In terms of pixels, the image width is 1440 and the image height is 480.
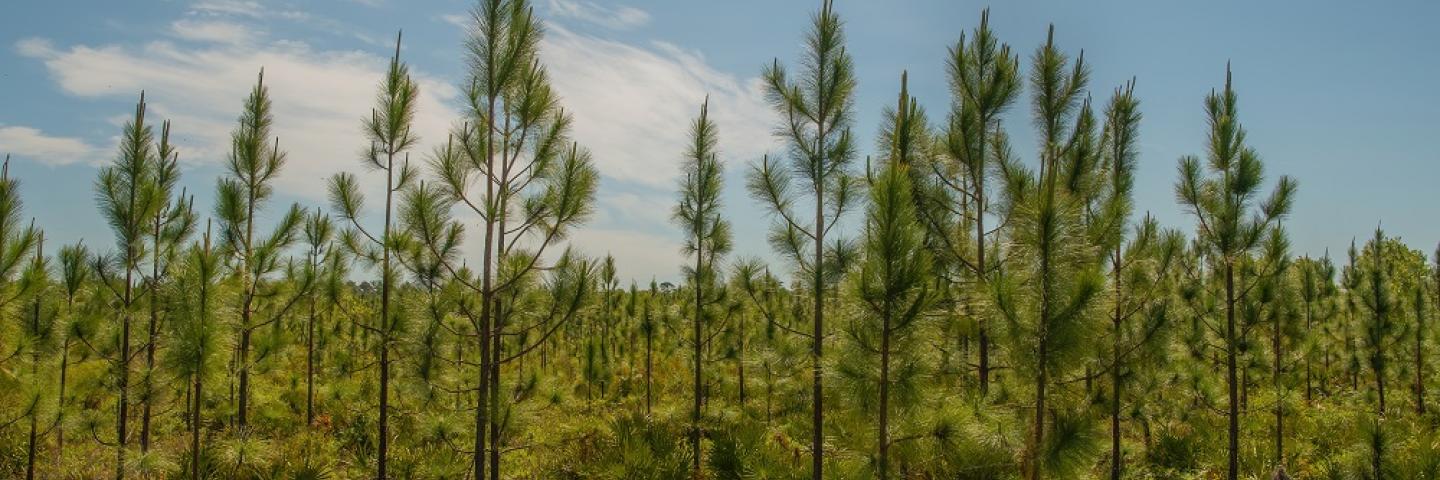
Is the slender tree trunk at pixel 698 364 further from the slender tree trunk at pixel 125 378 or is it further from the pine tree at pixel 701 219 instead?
the slender tree trunk at pixel 125 378

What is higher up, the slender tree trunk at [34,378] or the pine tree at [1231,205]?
the pine tree at [1231,205]

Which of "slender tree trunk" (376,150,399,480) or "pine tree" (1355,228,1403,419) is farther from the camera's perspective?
"pine tree" (1355,228,1403,419)

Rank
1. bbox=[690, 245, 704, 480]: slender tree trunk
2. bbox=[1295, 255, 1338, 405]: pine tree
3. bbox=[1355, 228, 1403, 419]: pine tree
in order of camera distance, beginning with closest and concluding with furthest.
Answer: bbox=[690, 245, 704, 480]: slender tree trunk, bbox=[1355, 228, 1403, 419]: pine tree, bbox=[1295, 255, 1338, 405]: pine tree

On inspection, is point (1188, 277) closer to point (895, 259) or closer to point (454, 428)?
point (895, 259)

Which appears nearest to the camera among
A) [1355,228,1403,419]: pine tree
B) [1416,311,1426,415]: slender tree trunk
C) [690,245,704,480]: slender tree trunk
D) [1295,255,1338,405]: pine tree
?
[690,245,704,480]: slender tree trunk

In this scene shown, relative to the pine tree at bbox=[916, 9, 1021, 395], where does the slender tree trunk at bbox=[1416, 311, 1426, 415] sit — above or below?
below

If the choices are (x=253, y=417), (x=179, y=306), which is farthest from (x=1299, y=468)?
(x=253, y=417)

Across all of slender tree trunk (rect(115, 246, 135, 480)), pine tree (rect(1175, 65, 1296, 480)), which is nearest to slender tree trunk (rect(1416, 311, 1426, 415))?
pine tree (rect(1175, 65, 1296, 480))

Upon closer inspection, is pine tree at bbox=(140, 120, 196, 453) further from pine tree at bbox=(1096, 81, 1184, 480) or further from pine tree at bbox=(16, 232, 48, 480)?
pine tree at bbox=(1096, 81, 1184, 480)

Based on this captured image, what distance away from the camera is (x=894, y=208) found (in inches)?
189

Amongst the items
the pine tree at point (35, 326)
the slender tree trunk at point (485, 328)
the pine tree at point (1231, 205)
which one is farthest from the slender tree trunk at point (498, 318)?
the pine tree at point (1231, 205)

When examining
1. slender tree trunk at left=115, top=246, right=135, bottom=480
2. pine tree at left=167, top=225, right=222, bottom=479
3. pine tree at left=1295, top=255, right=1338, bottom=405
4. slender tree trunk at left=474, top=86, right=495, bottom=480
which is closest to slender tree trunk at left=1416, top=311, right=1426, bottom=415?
pine tree at left=1295, top=255, right=1338, bottom=405

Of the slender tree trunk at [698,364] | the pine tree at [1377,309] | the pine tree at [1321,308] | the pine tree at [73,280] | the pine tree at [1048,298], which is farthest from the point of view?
the pine tree at [1321,308]

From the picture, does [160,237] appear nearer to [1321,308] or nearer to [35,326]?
[35,326]
